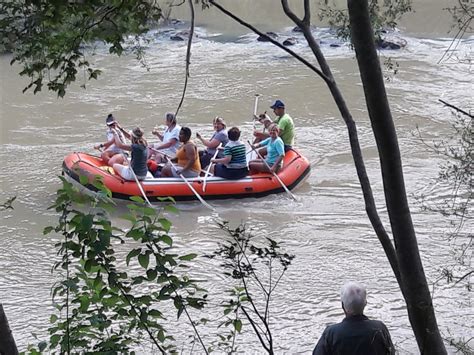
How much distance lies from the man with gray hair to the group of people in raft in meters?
6.43

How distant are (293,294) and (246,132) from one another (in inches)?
211

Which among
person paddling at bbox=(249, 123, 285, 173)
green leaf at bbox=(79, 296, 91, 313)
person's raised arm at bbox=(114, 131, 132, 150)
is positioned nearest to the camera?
green leaf at bbox=(79, 296, 91, 313)

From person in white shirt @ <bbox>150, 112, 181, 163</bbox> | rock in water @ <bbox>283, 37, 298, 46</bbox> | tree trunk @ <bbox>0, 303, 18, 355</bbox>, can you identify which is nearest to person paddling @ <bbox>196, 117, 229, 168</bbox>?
person in white shirt @ <bbox>150, 112, 181, 163</bbox>

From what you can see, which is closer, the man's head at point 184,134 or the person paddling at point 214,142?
the man's head at point 184,134

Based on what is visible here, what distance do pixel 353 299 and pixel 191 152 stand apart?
6721 millimetres

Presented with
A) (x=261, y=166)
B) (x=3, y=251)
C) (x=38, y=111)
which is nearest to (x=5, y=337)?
(x=3, y=251)

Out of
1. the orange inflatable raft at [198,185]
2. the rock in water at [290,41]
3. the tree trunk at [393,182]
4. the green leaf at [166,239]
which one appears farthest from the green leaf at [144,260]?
the rock in water at [290,41]

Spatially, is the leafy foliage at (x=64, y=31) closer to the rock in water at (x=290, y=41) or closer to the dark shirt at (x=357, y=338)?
the dark shirt at (x=357, y=338)

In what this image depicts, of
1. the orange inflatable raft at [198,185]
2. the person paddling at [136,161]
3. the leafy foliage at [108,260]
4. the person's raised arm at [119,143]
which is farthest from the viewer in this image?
the person's raised arm at [119,143]

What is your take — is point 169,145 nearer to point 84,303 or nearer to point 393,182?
point 84,303

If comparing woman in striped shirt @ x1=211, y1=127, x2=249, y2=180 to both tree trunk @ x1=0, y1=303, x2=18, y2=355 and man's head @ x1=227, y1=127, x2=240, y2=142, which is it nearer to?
man's head @ x1=227, y1=127, x2=240, y2=142

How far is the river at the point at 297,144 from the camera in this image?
7.90 metres

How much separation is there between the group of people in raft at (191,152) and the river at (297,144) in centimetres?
47

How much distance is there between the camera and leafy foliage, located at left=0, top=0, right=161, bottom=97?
9.95 feet
